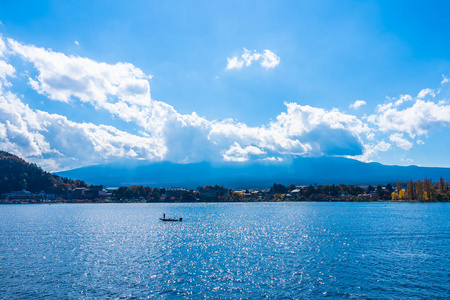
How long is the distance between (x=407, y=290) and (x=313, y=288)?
987cm

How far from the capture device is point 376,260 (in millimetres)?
48906

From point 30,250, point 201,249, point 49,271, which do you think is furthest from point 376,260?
point 30,250

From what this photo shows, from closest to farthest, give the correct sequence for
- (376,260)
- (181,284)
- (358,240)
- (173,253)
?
(181,284) → (376,260) → (173,253) → (358,240)

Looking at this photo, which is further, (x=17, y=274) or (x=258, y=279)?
(x=17, y=274)

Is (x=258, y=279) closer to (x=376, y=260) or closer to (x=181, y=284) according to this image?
(x=181, y=284)

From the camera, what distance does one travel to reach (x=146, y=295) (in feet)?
111

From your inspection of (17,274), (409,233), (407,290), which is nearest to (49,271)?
(17,274)

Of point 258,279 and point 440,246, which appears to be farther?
point 440,246

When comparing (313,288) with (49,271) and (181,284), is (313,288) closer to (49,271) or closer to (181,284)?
(181,284)

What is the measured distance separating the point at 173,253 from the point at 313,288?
28603 millimetres

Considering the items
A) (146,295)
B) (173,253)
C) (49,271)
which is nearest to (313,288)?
(146,295)

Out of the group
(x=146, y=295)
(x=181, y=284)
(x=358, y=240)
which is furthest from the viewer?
(x=358, y=240)

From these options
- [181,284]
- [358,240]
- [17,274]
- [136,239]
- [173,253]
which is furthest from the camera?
[136,239]

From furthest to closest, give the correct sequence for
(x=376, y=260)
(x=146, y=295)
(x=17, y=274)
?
1. (x=376, y=260)
2. (x=17, y=274)
3. (x=146, y=295)
